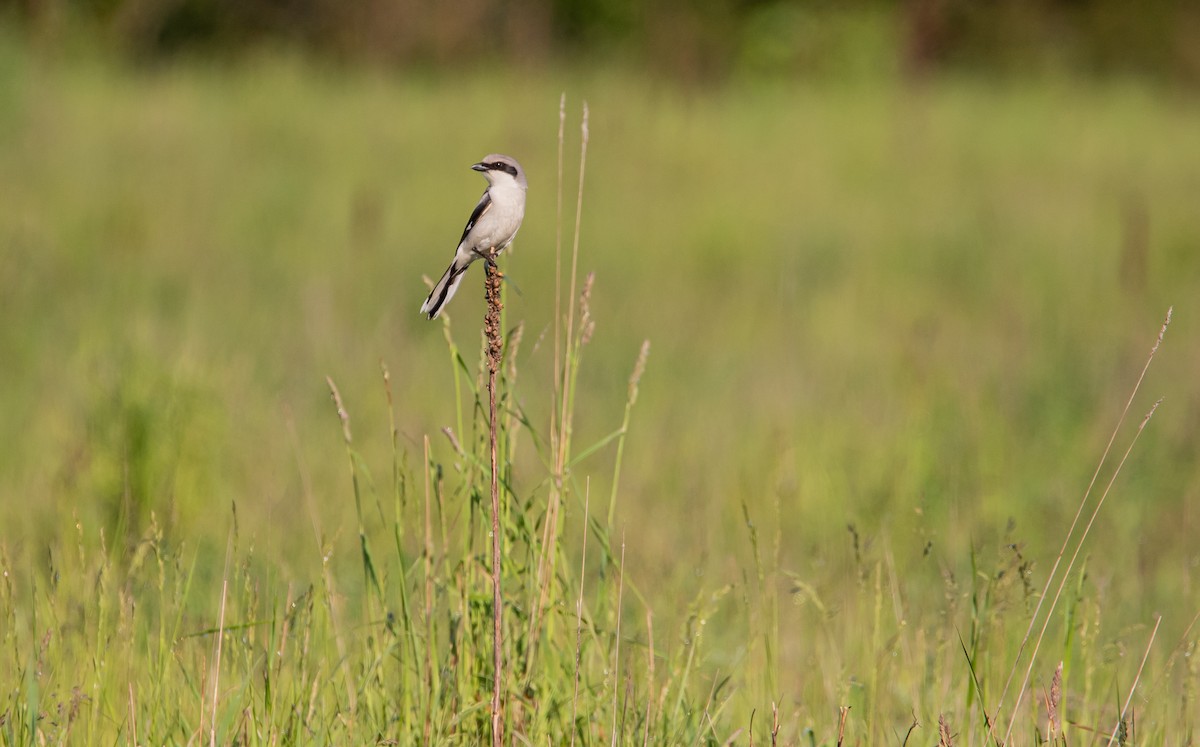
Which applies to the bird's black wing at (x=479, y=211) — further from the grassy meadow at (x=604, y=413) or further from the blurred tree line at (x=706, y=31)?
the blurred tree line at (x=706, y=31)

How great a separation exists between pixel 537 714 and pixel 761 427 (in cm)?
336

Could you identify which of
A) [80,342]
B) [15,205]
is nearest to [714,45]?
[15,205]

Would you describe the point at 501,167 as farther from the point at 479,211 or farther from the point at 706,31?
the point at 706,31

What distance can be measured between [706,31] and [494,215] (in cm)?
2087

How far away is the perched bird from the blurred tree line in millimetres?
13803

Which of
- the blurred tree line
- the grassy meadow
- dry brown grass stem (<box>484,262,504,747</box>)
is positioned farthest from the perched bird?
the blurred tree line

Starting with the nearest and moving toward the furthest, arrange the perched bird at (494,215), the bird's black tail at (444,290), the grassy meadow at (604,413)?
1. the bird's black tail at (444,290)
2. the perched bird at (494,215)
3. the grassy meadow at (604,413)

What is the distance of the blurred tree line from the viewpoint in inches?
745

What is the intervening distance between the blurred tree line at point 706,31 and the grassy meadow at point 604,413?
5.33 m

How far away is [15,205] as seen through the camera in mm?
8547

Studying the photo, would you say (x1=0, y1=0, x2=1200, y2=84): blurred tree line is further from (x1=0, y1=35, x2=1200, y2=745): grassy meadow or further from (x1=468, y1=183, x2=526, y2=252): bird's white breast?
(x1=468, y1=183, x2=526, y2=252): bird's white breast

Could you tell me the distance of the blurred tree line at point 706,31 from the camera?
18922 mm

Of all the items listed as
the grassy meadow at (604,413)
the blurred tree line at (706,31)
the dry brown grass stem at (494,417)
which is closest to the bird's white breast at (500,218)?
the grassy meadow at (604,413)

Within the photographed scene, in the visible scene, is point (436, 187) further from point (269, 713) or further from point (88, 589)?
point (269, 713)
